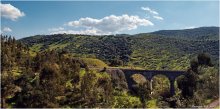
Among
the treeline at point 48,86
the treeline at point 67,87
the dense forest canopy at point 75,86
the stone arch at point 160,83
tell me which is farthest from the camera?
the stone arch at point 160,83

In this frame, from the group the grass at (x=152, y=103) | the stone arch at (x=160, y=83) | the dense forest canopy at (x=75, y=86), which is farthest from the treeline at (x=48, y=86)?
the stone arch at (x=160, y=83)

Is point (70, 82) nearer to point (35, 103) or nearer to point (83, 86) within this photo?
point (83, 86)

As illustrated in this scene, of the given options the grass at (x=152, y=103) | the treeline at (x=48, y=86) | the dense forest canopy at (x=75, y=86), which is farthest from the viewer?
the grass at (x=152, y=103)

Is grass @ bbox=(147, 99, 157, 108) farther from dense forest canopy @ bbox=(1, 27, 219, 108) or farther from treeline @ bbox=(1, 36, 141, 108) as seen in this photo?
treeline @ bbox=(1, 36, 141, 108)

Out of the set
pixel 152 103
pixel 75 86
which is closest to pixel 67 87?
pixel 75 86

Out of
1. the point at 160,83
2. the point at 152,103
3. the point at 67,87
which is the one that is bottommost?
the point at 152,103

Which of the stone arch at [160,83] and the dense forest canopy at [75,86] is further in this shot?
the stone arch at [160,83]

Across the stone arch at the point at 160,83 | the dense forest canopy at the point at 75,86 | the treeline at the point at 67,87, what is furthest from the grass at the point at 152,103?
the stone arch at the point at 160,83

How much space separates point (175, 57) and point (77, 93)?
354 feet

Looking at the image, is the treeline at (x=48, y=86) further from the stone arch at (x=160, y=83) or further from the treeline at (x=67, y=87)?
the stone arch at (x=160, y=83)

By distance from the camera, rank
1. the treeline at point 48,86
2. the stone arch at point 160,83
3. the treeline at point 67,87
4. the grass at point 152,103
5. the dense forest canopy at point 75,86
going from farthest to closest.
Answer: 1. the stone arch at point 160,83
2. the grass at point 152,103
3. the dense forest canopy at point 75,86
4. the treeline at point 67,87
5. the treeline at point 48,86

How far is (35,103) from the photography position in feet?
172

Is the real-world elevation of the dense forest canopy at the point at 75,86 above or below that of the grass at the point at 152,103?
above

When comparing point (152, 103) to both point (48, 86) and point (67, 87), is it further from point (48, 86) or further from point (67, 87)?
point (48, 86)
